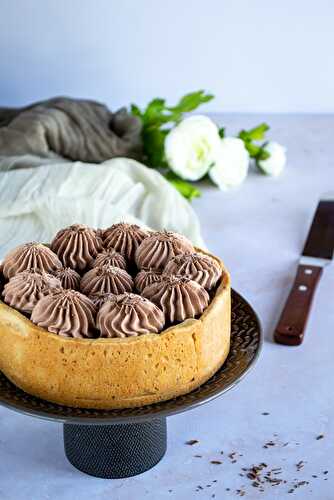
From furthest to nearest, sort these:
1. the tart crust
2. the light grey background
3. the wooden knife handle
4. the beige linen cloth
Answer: the light grey background
the beige linen cloth
the wooden knife handle
the tart crust

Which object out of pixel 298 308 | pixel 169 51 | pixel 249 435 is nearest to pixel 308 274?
pixel 298 308

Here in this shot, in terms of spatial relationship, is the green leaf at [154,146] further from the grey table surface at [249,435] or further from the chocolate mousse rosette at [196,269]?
the chocolate mousse rosette at [196,269]

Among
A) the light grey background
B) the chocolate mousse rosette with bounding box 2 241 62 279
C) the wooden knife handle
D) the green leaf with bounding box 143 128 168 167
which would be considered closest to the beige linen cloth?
the green leaf with bounding box 143 128 168 167

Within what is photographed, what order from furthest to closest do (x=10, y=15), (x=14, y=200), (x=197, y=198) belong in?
1. (x=10, y=15)
2. (x=197, y=198)
3. (x=14, y=200)

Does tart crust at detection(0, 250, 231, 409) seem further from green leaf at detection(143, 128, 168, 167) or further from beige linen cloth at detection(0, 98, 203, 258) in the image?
green leaf at detection(143, 128, 168, 167)

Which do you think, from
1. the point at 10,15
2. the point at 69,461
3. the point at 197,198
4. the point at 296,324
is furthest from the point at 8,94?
the point at 69,461

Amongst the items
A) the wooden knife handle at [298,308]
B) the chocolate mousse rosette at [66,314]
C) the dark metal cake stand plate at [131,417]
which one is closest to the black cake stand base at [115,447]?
the dark metal cake stand plate at [131,417]

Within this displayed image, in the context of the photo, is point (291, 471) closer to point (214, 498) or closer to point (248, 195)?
point (214, 498)
